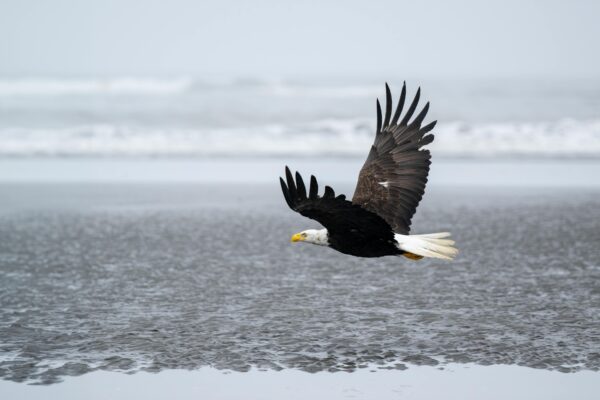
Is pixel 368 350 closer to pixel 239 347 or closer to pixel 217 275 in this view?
pixel 239 347

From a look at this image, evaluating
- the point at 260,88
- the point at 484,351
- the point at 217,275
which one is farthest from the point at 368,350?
the point at 260,88

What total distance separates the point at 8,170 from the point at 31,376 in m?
13.0

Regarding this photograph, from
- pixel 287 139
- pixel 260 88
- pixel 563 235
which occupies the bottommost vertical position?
pixel 563 235

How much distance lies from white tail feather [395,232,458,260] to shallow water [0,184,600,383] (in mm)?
510

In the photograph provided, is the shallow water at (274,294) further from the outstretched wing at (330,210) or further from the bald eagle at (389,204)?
the outstretched wing at (330,210)

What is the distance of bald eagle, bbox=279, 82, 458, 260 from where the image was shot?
6801 mm

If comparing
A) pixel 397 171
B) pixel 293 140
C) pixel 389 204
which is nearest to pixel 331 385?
pixel 389 204

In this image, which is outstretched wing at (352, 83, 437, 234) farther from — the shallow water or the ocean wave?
the ocean wave

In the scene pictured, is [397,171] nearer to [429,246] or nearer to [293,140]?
[429,246]

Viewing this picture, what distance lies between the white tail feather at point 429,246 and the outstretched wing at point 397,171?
1.14 ft

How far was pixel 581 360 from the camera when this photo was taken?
6.02 meters

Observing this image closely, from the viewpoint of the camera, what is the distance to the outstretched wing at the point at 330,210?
5.94 metres

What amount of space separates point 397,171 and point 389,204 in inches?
11.4

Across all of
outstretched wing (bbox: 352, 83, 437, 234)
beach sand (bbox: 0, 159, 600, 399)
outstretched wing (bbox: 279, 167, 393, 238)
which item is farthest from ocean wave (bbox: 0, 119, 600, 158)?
outstretched wing (bbox: 279, 167, 393, 238)
